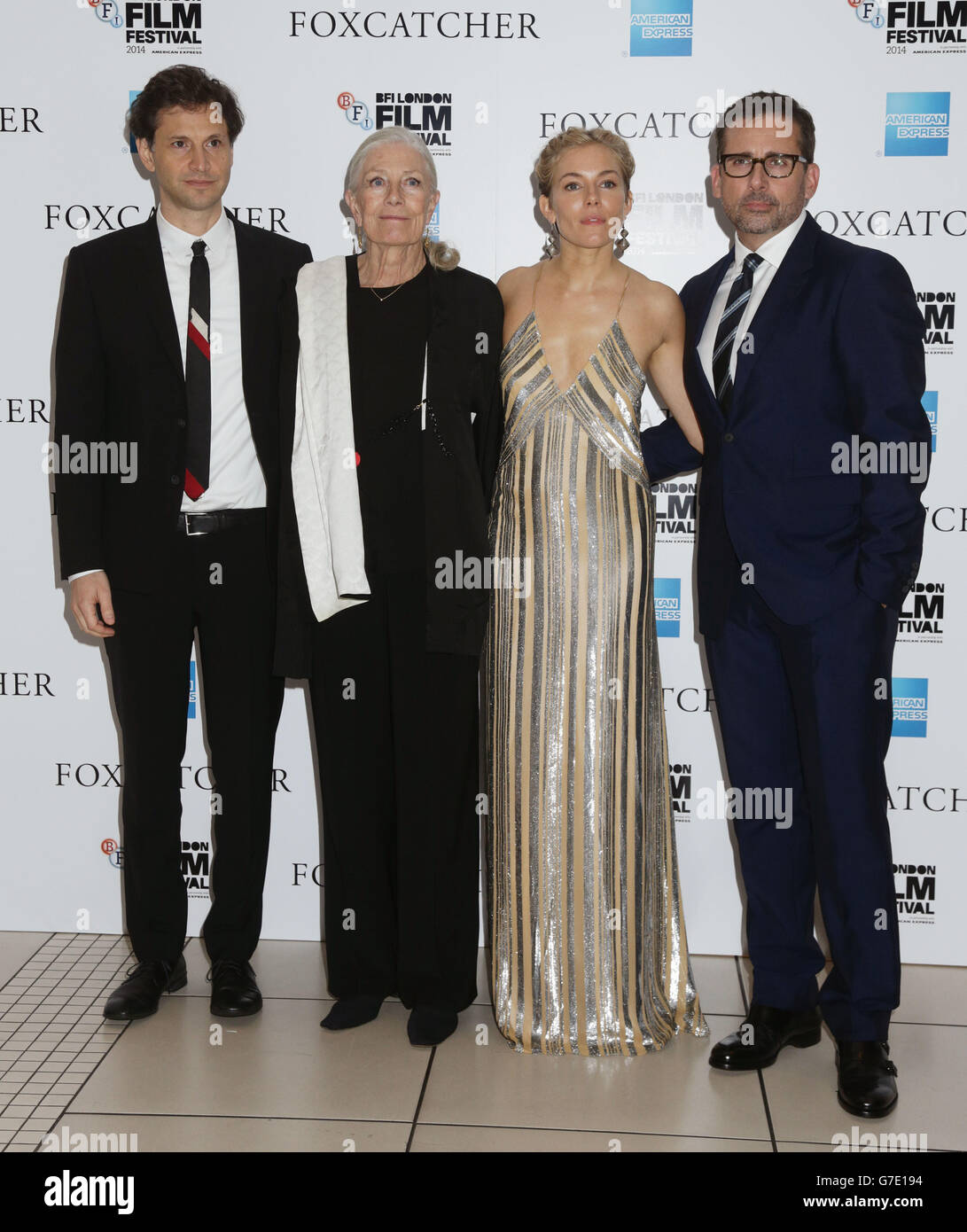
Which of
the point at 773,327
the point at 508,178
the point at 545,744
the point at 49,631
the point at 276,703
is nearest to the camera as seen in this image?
the point at 773,327

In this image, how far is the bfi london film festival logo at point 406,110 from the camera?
3.29m

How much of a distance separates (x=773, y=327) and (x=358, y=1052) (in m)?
1.76

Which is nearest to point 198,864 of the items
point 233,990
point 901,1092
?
point 233,990

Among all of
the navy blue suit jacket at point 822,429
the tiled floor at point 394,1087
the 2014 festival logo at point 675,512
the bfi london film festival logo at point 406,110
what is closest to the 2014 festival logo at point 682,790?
the tiled floor at point 394,1087

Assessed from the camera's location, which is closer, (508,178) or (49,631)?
(508,178)

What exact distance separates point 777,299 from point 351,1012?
1803mm

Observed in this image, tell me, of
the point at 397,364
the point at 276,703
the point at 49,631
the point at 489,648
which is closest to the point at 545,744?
the point at 489,648

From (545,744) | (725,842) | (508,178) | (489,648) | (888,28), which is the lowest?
(725,842)

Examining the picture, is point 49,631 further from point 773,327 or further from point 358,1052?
point 773,327

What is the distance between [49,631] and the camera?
11.6 ft

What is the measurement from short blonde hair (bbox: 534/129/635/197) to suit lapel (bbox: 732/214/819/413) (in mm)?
368

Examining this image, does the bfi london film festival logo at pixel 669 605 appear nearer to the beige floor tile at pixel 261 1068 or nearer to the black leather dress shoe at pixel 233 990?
the beige floor tile at pixel 261 1068

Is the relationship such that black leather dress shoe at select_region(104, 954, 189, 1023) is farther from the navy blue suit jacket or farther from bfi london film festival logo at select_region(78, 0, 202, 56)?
bfi london film festival logo at select_region(78, 0, 202, 56)

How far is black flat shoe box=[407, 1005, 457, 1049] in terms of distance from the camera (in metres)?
2.83
